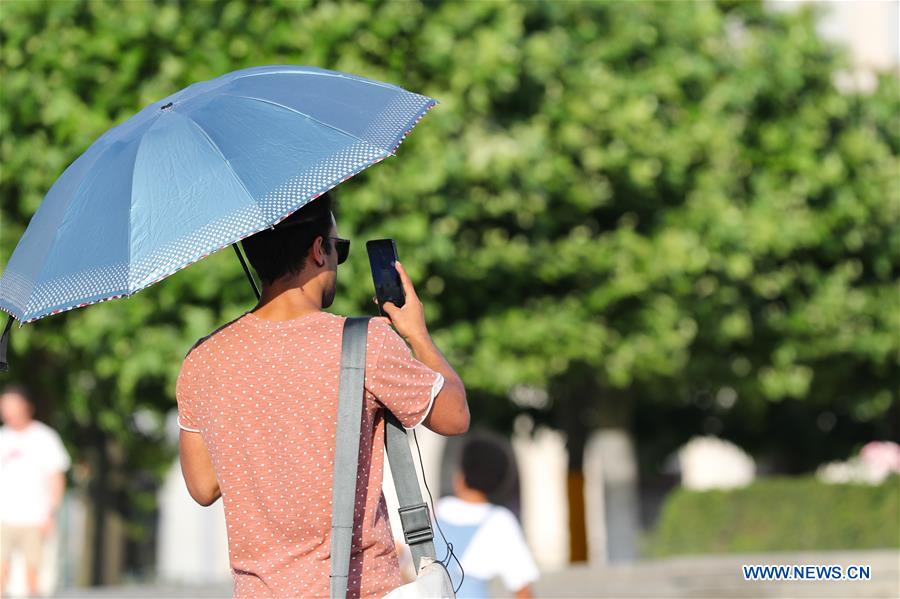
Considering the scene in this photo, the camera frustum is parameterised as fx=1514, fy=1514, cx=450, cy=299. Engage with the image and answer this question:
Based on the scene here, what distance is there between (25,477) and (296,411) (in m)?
8.60

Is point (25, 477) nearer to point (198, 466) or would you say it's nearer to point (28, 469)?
point (28, 469)

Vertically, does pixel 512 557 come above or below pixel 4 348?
below

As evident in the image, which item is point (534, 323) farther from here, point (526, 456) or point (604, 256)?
point (526, 456)

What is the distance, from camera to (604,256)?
1722cm

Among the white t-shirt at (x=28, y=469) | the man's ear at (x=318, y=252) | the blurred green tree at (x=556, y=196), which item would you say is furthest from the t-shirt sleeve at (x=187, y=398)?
the blurred green tree at (x=556, y=196)

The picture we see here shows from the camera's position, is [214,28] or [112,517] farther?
[112,517]

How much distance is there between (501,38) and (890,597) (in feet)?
21.1

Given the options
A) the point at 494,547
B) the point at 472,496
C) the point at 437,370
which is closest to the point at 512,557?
the point at 494,547

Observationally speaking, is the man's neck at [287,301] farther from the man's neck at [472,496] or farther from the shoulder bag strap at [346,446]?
the man's neck at [472,496]

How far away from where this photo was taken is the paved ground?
12750 mm

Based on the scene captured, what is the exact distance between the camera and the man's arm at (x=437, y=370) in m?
3.18

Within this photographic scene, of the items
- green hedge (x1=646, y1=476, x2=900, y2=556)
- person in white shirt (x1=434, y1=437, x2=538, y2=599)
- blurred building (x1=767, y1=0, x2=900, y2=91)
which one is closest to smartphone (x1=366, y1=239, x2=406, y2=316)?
person in white shirt (x1=434, y1=437, x2=538, y2=599)

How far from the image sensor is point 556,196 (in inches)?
659

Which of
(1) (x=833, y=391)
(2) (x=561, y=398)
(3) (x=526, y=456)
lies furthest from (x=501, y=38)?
(3) (x=526, y=456)
